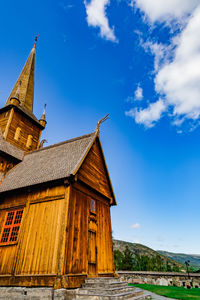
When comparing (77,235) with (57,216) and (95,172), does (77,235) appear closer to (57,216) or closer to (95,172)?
(57,216)

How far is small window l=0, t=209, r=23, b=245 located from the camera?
35.8 ft

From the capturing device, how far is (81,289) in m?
8.56

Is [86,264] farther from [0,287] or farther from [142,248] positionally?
[142,248]

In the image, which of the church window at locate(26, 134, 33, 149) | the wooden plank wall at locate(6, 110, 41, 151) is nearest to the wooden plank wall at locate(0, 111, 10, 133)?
the wooden plank wall at locate(6, 110, 41, 151)

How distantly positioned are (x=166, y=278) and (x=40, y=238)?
57.0ft

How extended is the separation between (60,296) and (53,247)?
191cm

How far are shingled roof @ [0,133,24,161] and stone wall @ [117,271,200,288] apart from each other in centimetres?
1369

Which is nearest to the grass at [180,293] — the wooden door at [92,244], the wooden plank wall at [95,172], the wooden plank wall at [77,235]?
the wooden door at [92,244]

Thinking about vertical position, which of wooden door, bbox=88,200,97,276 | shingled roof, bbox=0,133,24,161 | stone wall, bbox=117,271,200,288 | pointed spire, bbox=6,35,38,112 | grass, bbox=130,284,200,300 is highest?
pointed spire, bbox=6,35,38,112

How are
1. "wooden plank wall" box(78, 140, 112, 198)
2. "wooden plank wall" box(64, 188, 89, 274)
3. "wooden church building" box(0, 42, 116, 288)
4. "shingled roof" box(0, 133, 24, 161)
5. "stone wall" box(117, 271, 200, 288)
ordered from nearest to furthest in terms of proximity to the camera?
"wooden church building" box(0, 42, 116, 288) < "wooden plank wall" box(64, 188, 89, 274) < "wooden plank wall" box(78, 140, 112, 198) < "shingled roof" box(0, 133, 24, 161) < "stone wall" box(117, 271, 200, 288)

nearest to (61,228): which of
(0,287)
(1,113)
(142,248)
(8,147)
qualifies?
(0,287)

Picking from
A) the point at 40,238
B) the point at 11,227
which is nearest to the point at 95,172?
the point at 40,238

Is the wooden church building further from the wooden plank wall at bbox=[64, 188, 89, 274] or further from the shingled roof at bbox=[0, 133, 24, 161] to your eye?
the shingled roof at bbox=[0, 133, 24, 161]

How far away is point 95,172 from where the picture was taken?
13.7 metres
